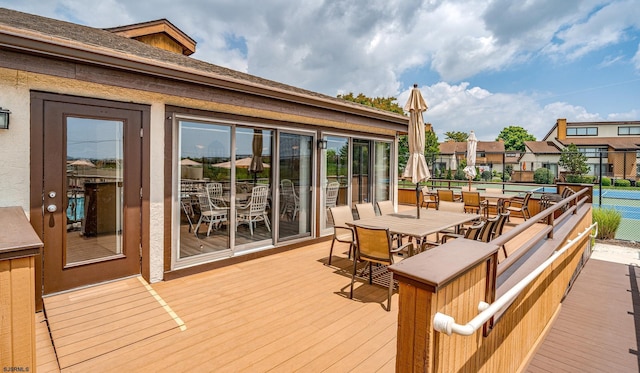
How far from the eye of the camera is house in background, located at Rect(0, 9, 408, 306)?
3205 millimetres

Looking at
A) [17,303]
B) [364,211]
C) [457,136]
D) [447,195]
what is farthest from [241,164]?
[457,136]

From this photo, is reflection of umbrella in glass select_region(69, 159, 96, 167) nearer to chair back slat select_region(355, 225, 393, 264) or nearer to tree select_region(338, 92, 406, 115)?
chair back slat select_region(355, 225, 393, 264)

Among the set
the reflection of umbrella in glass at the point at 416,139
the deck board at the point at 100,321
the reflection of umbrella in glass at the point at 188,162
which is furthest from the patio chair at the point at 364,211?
the deck board at the point at 100,321

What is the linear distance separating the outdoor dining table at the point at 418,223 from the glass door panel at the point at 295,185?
155 centimetres

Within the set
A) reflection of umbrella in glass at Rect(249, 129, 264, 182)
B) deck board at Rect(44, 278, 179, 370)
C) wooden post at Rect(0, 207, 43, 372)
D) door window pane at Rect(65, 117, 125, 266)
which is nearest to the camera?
wooden post at Rect(0, 207, 43, 372)

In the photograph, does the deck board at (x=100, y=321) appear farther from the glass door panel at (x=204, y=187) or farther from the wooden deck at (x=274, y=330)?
the glass door panel at (x=204, y=187)

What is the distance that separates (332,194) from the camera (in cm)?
688

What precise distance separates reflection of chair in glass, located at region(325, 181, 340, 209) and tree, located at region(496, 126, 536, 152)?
191ft

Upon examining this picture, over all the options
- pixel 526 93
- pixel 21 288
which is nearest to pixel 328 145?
pixel 21 288

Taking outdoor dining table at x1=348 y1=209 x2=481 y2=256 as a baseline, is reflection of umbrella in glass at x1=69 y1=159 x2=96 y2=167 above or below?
above

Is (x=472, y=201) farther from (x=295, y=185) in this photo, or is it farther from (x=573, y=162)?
(x=573, y=162)

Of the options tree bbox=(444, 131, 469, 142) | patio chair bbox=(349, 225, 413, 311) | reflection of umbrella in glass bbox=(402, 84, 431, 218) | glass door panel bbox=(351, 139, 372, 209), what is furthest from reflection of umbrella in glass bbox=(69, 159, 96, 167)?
tree bbox=(444, 131, 469, 142)

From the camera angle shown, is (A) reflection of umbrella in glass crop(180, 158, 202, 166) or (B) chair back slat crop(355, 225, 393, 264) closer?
(B) chair back slat crop(355, 225, 393, 264)

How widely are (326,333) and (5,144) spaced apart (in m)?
3.75
